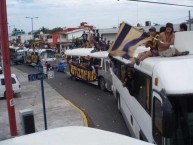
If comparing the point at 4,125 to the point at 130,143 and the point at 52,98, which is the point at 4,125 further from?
the point at 130,143

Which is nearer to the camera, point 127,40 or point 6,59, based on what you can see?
point 127,40

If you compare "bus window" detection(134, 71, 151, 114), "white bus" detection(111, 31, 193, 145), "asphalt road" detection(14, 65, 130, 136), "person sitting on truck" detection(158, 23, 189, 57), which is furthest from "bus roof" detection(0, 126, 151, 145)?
"asphalt road" detection(14, 65, 130, 136)

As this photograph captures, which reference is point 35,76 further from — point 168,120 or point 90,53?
point 90,53

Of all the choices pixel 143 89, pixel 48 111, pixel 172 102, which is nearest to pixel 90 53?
pixel 48 111

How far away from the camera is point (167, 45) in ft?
25.3

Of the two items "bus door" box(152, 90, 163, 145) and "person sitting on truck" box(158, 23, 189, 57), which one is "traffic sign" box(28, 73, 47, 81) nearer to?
"person sitting on truck" box(158, 23, 189, 57)

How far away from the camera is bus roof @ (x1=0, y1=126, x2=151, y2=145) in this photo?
3.38m

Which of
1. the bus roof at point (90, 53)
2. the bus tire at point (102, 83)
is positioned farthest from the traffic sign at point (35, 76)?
the bus tire at point (102, 83)

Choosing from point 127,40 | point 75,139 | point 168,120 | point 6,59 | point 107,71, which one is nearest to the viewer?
point 75,139

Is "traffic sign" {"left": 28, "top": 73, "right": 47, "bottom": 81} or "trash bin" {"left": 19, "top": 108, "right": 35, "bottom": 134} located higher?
"traffic sign" {"left": 28, "top": 73, "right": 47, "bottom": 81}

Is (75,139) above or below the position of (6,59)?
below

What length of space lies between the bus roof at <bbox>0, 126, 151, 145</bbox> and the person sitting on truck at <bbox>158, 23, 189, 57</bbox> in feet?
13.0

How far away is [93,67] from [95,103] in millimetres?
4880

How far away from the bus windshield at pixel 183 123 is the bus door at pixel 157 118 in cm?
38
